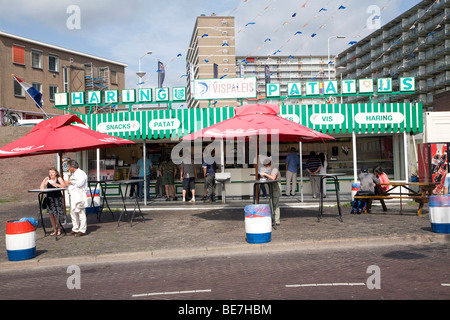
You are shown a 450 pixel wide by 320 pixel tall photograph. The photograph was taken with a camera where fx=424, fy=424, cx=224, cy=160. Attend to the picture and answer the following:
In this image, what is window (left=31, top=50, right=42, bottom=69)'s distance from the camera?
4241cm

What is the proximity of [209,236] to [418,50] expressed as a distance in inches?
2861

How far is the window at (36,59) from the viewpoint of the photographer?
139ft

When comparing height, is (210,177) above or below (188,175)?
below

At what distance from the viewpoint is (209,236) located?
9820 millimetres

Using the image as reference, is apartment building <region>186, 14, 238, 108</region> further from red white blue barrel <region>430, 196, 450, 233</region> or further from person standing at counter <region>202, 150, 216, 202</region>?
red white blue barrel <region>430, 196, 450, 233</region>

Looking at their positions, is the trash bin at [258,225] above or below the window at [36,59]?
below

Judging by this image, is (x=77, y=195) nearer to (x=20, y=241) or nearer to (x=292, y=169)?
(x=20, y=241)

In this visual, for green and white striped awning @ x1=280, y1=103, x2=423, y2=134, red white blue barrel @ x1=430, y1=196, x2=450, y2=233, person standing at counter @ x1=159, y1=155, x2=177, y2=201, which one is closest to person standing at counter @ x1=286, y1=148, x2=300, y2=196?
green and white striped awning @ x1=280, y1=103, x2=423, y2=134

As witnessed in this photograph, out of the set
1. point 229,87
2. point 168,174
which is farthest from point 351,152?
point 168,174

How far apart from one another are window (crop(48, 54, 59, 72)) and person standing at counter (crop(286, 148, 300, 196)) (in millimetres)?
35374

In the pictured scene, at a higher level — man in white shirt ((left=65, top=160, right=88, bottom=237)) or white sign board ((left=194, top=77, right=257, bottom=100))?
white sign board ((left=194, top=77, right=257, bottom=100))

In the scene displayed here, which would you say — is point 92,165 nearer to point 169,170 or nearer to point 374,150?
point 169,170

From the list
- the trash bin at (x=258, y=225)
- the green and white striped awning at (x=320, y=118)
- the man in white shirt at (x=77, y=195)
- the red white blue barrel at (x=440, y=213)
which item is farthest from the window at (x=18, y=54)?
the red white blue barrel at (x=440, y=213)

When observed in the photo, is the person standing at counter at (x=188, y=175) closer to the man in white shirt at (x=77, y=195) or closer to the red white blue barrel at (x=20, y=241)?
the man in white shirt at (x=77, y=195)
